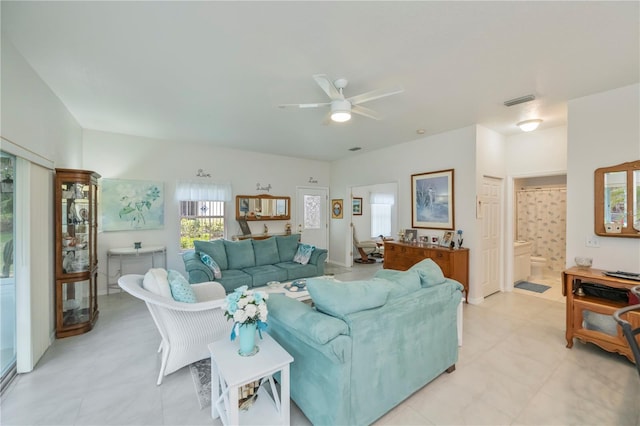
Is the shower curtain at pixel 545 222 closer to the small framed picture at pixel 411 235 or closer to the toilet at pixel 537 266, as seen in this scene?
the toilet at pixel 537 266

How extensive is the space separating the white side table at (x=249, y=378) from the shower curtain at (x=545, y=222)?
7.03 metres

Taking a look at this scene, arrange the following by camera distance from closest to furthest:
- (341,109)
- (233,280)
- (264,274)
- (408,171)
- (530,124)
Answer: (341,109) → (530,124) → (233,280) → (264,274) → (408,171)

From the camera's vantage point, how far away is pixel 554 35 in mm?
2039

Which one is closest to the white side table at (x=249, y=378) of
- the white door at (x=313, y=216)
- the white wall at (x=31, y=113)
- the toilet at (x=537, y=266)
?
the white wall at (x=31, y=113)

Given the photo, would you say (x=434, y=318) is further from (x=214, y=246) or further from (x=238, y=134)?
(x=238, y=134)

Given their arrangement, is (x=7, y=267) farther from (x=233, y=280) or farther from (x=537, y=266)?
(x=537, y=266)

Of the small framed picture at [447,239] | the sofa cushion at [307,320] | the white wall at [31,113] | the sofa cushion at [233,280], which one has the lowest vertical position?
the sofa cushion at [233,280]

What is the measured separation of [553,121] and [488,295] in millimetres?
2833

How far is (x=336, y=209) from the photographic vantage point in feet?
23.1

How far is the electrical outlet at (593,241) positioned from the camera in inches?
121

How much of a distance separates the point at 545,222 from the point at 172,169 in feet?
26.9

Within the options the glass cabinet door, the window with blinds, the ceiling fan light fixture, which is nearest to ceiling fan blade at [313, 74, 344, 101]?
the ceiling fan light fixture

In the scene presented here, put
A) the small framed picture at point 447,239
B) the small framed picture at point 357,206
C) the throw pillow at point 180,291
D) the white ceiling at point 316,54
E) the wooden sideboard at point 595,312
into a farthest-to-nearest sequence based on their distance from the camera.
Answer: the small framed picture at point 357,206 → the small framed picture at point 447,239 → the wooden sideboard at point 595,312 → the throw pillow at point 180,291 → the white ceiling at point 316,54

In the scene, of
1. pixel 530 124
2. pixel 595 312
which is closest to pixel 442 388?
pixel 595 312
